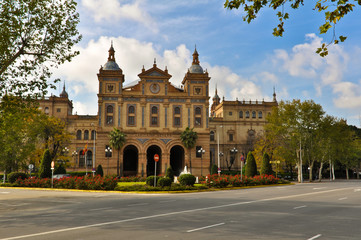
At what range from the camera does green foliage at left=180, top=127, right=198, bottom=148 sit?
57.7 metres

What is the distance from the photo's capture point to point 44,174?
121 ft

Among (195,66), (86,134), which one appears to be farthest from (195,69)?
(86,134)

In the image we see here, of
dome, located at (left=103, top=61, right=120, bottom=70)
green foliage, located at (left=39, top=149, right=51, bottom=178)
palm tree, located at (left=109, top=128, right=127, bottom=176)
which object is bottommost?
green foliage, located at (left=39, top=149, right=51, bottom=178)

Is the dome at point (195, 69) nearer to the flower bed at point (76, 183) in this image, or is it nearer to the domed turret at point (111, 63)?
the domed turret at point (111, 63)

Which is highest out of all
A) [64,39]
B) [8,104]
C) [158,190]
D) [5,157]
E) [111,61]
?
[111,61]

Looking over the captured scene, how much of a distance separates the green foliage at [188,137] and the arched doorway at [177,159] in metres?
2.93

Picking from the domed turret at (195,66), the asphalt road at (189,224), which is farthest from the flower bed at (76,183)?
the domed turret at (195,66)

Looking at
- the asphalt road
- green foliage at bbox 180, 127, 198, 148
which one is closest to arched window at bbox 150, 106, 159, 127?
green foliage at bbox 180, 127, 198, 148

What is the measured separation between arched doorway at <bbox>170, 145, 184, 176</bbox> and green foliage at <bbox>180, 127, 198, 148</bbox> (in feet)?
9.61

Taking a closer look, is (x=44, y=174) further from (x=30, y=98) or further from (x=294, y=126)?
(x=294, y=126)

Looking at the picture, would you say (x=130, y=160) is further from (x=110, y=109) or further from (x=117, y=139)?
(x=110, y=109)

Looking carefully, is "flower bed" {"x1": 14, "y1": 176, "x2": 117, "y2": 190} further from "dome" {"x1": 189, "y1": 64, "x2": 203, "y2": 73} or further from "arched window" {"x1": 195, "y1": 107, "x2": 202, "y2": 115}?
"dome" {"x1": 189, "y1": 64, "x2": 203, "y2": 73}

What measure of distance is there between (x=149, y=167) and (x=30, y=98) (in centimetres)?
4503

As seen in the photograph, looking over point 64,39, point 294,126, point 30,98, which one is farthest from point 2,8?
point 294,126
